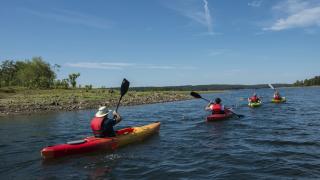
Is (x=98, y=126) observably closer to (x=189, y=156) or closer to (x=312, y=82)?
(x=189, y=156)

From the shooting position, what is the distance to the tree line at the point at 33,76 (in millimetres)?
72213

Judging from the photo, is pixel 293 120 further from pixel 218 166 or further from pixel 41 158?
pixel 41 158

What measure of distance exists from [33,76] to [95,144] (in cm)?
6529

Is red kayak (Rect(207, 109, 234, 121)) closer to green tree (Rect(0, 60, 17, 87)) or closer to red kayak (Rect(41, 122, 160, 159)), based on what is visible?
red kayak (Rect(41, 122, 160, 159))

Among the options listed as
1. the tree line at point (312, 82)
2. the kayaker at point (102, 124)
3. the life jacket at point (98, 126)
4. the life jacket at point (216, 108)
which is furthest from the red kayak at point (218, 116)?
the tree line at point (312, 82)

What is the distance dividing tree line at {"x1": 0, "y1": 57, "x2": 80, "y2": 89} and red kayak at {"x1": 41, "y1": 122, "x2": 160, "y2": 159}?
5585 centimetres

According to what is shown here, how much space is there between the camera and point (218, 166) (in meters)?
12.5

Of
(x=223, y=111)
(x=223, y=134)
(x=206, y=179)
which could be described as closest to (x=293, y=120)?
(x=223, y=111)

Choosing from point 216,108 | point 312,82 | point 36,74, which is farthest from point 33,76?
point 312,82

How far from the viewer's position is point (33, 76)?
3012 inches

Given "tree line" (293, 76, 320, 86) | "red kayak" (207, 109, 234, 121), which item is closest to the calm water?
"red kayak" (207, 109, 234, 121)

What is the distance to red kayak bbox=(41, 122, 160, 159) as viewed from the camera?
1416 centimetres

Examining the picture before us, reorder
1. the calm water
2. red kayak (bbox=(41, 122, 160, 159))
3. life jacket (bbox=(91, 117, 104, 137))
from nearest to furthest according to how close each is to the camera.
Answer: the calm water → red kayak (bbox=(41, 122, 160, 159)) → life jacket (bbox=(91, 117, 104, 137))

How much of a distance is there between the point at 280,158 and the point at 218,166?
2.31m
